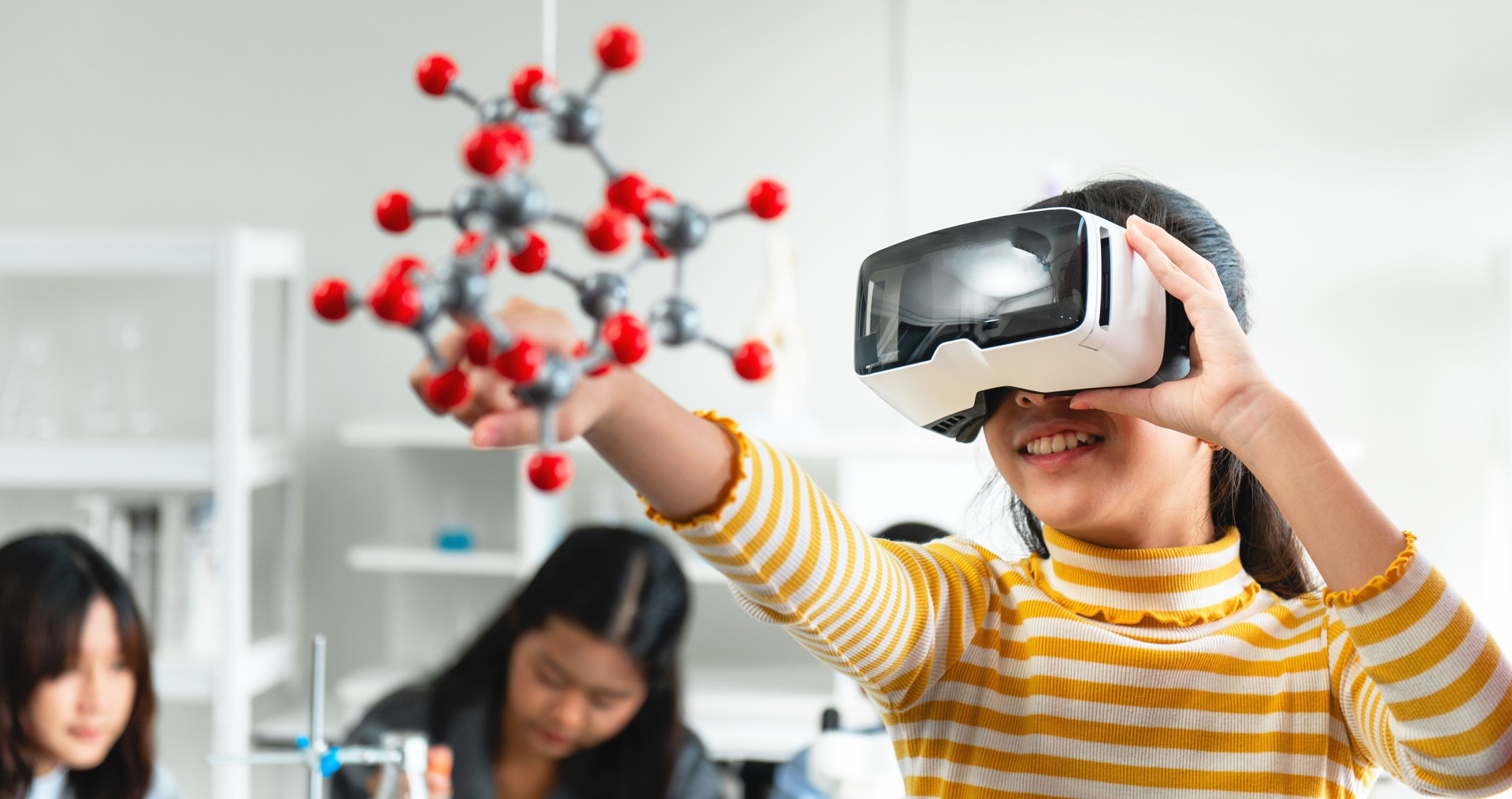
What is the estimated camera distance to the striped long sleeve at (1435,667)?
0.62 metres

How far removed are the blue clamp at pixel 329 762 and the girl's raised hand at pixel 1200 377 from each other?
69 cm

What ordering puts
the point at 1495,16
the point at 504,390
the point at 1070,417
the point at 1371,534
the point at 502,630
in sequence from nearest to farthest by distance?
1. the point at 504,390
2. the point at 1371,534
3. the point at 1070,417
4. the point at 502,630
5. the point at 1495,16

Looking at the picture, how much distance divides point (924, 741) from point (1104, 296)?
0.29 metres

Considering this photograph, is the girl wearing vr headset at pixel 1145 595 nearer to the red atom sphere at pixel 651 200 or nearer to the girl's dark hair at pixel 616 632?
A: the red atom sphere at pixel 651 200

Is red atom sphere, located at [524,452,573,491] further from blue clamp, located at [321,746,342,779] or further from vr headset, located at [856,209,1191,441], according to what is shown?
blue clamp, located at [321,746,342,779]

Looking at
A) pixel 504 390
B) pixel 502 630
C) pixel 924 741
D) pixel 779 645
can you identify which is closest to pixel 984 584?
pixel 924 741

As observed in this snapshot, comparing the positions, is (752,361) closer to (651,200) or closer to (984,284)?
(651,200)

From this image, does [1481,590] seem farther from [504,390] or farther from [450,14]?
[504,390]

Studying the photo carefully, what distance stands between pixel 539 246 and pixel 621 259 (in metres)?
1.98

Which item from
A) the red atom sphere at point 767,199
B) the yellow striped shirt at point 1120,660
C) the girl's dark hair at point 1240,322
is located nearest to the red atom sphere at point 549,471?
the red atom sphere at point 767,199

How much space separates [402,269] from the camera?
367 mm

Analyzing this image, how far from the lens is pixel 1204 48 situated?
2.26m

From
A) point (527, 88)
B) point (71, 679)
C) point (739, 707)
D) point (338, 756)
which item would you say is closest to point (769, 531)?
point (527, 88)

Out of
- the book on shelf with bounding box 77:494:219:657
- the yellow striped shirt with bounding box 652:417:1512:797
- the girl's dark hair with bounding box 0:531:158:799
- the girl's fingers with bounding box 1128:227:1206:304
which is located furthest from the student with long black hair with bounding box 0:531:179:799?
the girl's fingers with bounding box 1128:227:1206:304
